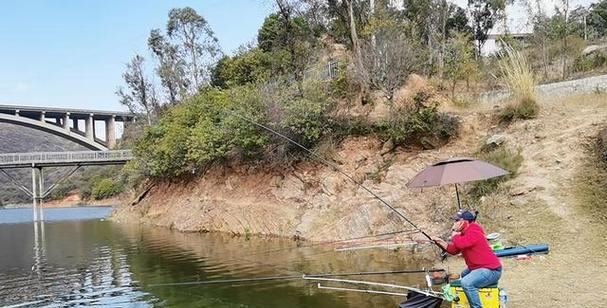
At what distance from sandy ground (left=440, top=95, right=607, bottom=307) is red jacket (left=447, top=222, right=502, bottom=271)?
2215 mm

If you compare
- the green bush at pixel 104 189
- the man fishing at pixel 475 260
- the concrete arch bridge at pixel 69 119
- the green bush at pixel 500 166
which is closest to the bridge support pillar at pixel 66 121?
the concrete arch bridge at pixel 69 119

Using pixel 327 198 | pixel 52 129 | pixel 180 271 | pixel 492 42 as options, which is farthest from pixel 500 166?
pixel 52 129

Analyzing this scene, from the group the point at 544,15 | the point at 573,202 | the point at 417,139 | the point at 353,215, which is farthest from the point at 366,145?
the point at 544,15

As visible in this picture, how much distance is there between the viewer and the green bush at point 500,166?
16.3 m

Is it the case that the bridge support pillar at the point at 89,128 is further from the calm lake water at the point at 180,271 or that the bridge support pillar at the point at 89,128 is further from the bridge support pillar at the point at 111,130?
the calm lake water at the point at 180,271

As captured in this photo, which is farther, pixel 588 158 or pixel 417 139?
pixel 417 139

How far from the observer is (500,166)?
17016 millimetres

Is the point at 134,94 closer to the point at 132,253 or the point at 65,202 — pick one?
the point at 132,253

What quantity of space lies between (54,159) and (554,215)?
158 feet

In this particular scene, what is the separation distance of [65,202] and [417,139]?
85.7 metres

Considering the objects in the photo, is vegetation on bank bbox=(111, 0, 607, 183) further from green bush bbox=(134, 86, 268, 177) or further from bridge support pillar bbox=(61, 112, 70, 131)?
bridge support pillar bbox=(61, 112, 70, 131)

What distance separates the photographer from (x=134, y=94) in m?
52.7

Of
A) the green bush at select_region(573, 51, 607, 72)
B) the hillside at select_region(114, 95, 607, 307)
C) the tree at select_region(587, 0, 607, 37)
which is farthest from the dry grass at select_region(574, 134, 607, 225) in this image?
the tree at select_region(587, 0, 607, 37)

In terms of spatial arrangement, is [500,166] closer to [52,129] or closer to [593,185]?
[593,185]
